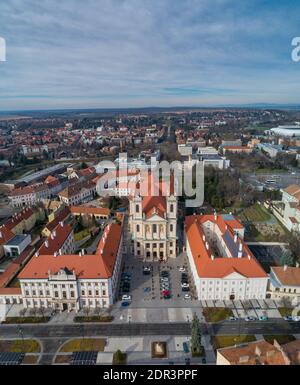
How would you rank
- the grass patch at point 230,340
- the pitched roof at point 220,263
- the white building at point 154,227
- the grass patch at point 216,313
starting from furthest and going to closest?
the white building at point 154,227 < the pitched roof at point 220,263 < the grass patch at point 216,313 < the grass patch at point 230,340

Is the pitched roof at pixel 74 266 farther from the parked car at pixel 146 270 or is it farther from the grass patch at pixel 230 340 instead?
the grass patch at pixel 230 340

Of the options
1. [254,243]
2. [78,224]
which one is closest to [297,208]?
[254,243]

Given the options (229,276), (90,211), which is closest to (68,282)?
(229,276)

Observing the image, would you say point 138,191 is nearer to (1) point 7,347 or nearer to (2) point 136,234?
(2) point 136,234

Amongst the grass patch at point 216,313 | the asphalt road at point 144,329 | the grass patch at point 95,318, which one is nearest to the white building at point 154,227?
the grass patch at point 216,313

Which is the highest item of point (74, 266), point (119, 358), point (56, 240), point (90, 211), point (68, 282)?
point (56, 240)

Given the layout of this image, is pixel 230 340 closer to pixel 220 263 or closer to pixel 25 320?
pixel 220 263
